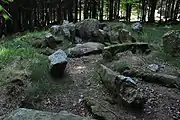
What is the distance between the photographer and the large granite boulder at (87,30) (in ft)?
26.0

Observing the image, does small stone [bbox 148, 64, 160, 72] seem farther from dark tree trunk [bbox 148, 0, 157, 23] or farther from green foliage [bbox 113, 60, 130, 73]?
dark tree trunk [bbox 148, 0, 157, 23]

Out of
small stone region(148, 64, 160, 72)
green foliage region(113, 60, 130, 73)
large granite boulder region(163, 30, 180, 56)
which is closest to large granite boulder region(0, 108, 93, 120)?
green foliage region(113, 60, 130, 73)

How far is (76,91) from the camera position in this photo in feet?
15.9

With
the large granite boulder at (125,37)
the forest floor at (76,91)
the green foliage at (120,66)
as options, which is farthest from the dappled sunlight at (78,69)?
the large granite boulder at (125,37)

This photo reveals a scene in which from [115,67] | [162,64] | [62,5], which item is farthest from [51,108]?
[62,5]

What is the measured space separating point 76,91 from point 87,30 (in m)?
3.52

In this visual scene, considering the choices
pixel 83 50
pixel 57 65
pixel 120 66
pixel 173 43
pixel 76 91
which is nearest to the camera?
pixel 76 91

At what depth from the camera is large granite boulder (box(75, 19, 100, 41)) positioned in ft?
26.0

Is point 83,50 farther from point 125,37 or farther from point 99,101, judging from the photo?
point 99,101

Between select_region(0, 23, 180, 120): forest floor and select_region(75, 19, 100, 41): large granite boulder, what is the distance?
1836 mm

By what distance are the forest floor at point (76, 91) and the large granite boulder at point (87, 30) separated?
1836 millimetres

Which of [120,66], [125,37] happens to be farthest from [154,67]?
[125,37]

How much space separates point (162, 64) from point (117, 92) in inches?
80.2

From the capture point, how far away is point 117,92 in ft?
14.4
